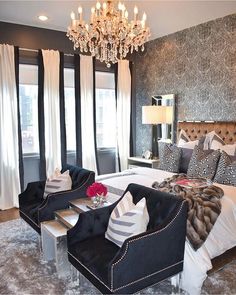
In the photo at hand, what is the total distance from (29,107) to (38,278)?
10.2 ft

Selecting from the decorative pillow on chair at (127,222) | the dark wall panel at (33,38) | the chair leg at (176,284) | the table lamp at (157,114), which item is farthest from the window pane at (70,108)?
the chair leg at (176,284)

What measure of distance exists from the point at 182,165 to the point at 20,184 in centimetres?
270

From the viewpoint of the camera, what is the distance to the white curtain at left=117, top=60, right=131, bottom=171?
18.5 feet

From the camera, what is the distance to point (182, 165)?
4125 millimetres

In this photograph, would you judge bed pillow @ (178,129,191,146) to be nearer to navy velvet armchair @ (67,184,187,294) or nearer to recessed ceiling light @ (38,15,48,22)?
navy velvet armchair @ (67,184,187,294)

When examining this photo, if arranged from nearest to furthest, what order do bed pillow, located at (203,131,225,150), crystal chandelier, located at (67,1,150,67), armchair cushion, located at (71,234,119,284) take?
1. armchair cushion, located at (71,234,119,284)
2. crystal chandelier, located at (67,1,150,67)
3. bed pillow, located at (203,131,225,150)

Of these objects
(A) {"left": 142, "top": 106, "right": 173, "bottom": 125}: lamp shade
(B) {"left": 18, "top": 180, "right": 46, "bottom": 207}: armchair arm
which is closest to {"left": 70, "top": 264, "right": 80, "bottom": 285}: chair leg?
(B) {"left": 18, "top": 180, "right": 46, "bottom": 207}: armchair arm

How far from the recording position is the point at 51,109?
4.87 m

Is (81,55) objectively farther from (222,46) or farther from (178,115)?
(222,46)

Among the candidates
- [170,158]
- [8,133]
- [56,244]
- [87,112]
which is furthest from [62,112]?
[56,244]

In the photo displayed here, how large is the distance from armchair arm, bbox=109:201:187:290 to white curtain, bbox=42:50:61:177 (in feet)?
10.7

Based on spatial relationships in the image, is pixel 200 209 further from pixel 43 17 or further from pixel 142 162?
pixel 43 17

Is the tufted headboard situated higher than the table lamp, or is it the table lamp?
the table lamp

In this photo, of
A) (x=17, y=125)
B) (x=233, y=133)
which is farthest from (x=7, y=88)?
(x=233, y=133)
